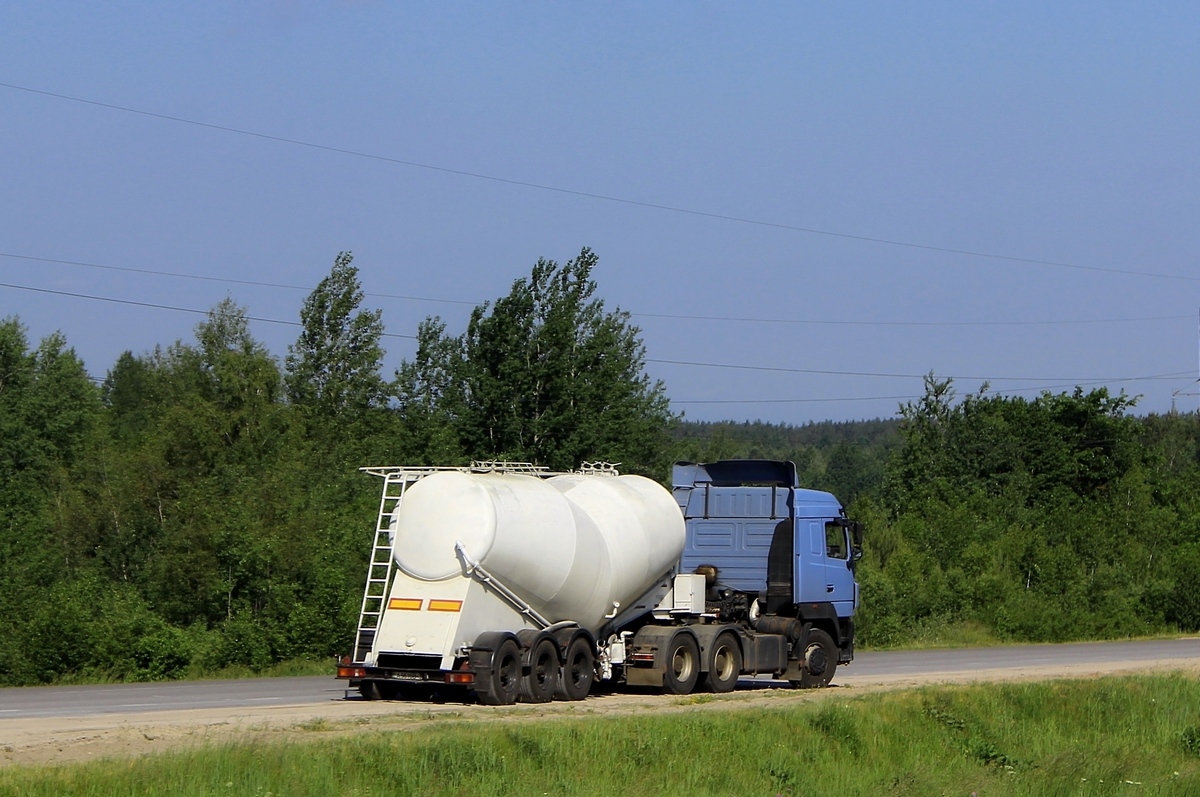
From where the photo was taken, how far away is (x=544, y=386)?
51.5 metres

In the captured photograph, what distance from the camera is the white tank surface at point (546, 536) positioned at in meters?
20.0

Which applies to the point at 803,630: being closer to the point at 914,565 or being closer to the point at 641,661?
the point at 641,661

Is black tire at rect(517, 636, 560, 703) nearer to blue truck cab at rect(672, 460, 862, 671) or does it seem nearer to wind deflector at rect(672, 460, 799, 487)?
blue truck cab at rect(672, 460, 862, 671)

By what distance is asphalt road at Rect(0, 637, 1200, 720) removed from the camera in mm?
20797

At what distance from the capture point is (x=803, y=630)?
24.7 metres

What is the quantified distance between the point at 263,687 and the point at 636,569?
7424mm

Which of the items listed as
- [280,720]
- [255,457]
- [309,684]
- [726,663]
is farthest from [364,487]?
[280,720]

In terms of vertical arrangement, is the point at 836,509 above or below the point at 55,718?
above

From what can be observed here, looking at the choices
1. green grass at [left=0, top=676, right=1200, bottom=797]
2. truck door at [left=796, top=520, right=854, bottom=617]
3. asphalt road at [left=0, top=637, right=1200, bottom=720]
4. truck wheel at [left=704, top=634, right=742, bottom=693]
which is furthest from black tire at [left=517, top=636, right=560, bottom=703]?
truck door at [left=796, top=520, right=854, bottom=617]

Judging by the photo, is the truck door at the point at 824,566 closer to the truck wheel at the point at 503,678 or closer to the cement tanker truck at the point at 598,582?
the cement tanker truck at the point at 598,582

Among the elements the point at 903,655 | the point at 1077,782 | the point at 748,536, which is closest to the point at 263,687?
the point at 748,536

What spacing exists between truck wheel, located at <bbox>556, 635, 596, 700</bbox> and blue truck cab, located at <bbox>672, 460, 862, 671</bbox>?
3.55 meters

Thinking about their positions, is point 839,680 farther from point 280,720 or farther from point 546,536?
point 280,720

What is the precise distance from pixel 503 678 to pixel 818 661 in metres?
7.27
